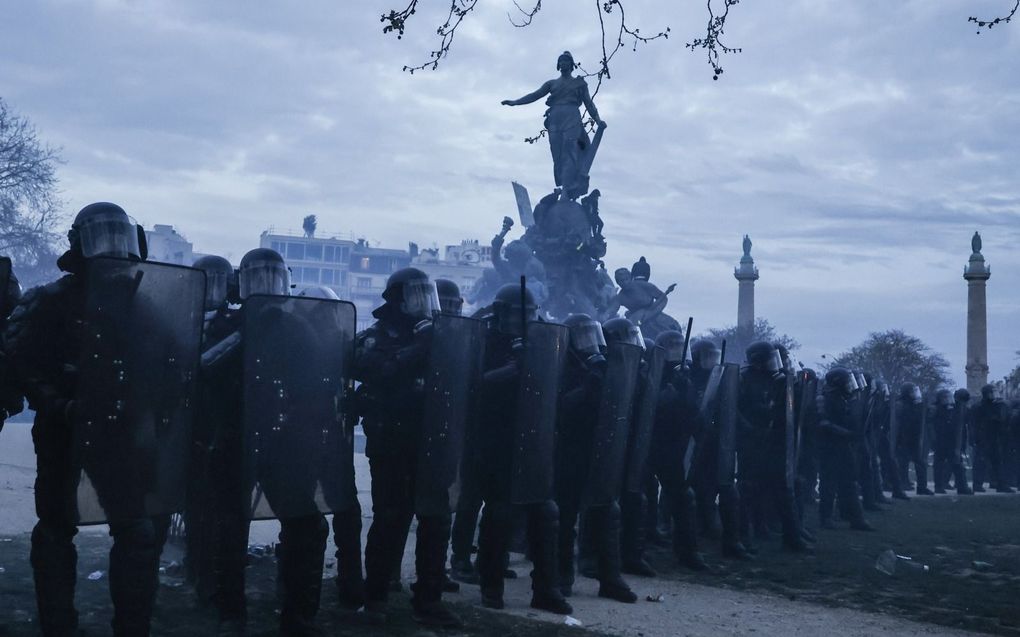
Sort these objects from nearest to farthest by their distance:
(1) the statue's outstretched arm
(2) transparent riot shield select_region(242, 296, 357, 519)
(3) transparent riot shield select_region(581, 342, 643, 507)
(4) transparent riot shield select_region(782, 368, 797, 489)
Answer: (2) transparent riot shield select_region(242, 296, 357, 519) → (3) transparent riot shield select_region(581, 342, 643, 507) → (4) transparent riot shield select_region(782, 368, 797, 489) → (1) the statue's outstretched arm

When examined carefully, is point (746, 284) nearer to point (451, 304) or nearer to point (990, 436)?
point (990, 436)

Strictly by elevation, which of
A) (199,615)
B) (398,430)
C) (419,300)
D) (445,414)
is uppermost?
(419,300)

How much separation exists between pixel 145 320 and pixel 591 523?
3.95m

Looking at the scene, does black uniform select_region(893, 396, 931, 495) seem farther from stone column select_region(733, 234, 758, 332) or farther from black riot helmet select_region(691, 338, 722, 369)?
stone column select_region(733, 234, 758, 332)

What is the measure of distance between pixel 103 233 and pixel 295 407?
120cm

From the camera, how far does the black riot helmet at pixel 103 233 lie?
15.1ft

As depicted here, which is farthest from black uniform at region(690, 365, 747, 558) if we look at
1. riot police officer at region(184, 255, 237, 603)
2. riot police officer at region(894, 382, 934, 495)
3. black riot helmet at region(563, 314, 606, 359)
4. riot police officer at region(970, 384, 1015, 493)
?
riot police officer at region(970, 384, 1015, 493)

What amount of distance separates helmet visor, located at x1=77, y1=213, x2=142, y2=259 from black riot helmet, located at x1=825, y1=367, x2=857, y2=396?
8.86 meters

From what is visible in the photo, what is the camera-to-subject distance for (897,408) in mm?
16891

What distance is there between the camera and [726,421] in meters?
9.20

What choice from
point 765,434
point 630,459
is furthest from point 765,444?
point 630,459

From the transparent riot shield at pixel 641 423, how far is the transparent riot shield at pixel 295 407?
2.83 metres

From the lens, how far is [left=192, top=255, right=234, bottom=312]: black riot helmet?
6.49 metres

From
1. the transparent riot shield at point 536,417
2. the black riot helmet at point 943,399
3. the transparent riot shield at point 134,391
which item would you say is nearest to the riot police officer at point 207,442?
the transparent riot shield at point 134,391
